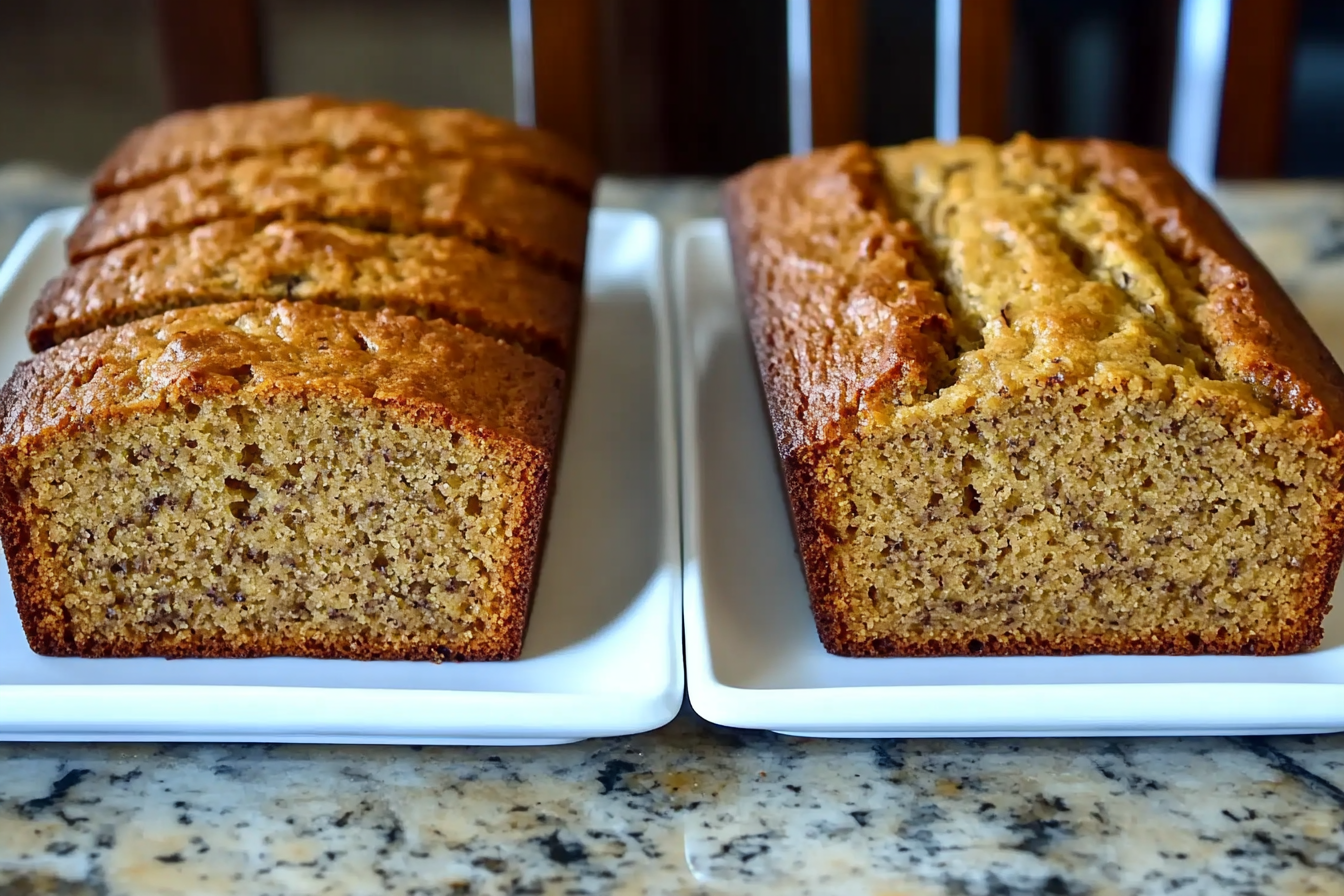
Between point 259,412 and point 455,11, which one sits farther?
point 455,11

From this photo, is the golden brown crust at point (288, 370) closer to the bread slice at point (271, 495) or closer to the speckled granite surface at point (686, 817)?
the bread slice at point (271, 495)

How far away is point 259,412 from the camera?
1570 mm

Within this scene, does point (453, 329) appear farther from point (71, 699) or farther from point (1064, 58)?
point (1064, 58)

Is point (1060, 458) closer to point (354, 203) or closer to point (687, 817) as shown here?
point (687, 817)

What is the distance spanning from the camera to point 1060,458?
159cm

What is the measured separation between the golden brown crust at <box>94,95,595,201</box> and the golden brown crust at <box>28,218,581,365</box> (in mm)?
292

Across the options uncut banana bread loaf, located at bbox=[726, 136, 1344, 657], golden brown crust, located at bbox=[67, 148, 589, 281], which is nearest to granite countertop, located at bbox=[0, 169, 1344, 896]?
uncut banana bread loaf, located at bbox=[726, 136, 1344, 657]

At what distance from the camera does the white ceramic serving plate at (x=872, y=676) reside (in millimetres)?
1508

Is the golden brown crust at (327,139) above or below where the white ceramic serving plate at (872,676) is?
above

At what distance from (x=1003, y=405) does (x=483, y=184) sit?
102 cm

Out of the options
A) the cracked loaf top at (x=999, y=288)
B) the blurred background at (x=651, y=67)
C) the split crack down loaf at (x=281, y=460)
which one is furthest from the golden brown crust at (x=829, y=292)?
the blurred background at (x=651, y=67)

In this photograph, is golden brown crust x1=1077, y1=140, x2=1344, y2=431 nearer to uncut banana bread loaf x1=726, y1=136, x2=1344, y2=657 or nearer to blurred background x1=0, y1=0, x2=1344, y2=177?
uncut banana bread loaf x1=726, y1=136, x2=1344, y2=657

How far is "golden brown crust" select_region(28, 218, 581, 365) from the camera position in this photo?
1.86 meters

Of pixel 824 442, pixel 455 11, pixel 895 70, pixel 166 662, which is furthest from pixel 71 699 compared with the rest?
pixel 455 11
